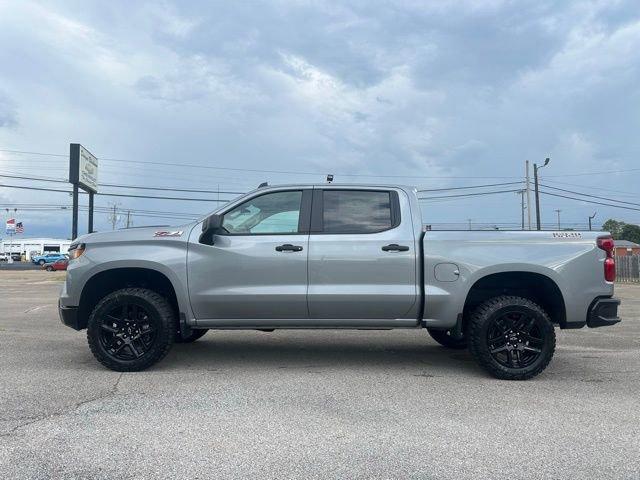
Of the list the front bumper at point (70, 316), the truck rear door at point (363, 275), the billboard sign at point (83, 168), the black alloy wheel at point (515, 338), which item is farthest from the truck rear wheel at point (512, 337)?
the billboard sign at point (83, 168)

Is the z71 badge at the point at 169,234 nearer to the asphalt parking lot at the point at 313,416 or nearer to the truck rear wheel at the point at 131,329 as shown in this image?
the truck rear wheel at the point at 131,329

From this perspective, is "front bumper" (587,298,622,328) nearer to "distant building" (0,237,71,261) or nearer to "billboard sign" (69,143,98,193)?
"billboard sign" (69,143,98,193)

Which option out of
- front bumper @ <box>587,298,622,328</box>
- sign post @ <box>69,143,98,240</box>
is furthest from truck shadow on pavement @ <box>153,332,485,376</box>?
sign post @ <box>69,143,98,240</box>

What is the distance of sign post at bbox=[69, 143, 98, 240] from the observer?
2988cm

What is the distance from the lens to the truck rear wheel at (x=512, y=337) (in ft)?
17.9

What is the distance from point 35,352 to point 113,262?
2212 mm

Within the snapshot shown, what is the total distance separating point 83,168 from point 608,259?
31.2m

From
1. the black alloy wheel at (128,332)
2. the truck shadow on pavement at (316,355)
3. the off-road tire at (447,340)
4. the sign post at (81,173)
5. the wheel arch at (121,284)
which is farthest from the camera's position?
the sign post at (81,173)

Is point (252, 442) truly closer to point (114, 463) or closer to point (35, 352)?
point (114, 463)

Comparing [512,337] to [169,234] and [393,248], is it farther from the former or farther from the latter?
[169,234]

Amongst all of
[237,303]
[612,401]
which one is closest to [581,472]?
[612,401]

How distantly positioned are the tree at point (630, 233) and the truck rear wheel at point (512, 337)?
98.3 metres

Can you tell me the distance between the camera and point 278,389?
5113 mm

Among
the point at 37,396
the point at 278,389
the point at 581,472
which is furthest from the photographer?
the point at 278,389
